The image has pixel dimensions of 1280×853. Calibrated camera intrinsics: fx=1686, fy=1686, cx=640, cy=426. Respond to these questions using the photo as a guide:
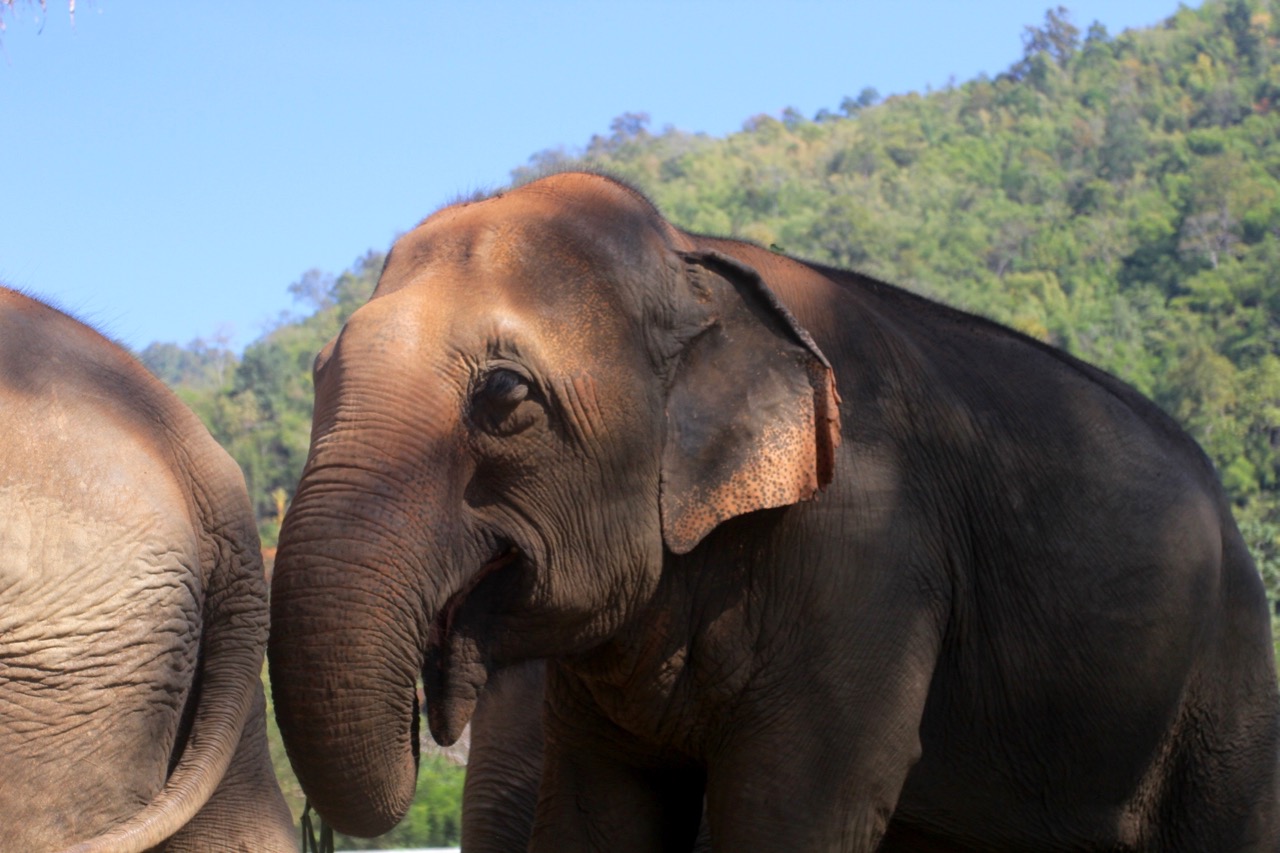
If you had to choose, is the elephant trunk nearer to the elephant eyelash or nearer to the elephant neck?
the elephant eyelash

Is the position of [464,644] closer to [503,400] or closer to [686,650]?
[503,400]

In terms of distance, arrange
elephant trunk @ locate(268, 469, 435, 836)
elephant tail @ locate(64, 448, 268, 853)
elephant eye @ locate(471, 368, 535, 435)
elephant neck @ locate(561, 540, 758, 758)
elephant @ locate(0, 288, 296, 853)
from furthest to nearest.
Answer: elephant tail @ locate(64, 448, 268, 853) → elephant neck @ locate(561, 540, 758, 758) → elephant @ locate(0, 288, 296, 853) → elephant eye @ locate(471, 368, 535, 435) → elephant trunk @ locate(268, 469, 435, 836)

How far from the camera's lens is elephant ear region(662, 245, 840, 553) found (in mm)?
3971

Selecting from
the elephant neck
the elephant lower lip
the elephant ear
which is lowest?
the elephant neck

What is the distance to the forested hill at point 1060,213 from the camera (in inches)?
2527

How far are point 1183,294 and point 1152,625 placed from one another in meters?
82.8

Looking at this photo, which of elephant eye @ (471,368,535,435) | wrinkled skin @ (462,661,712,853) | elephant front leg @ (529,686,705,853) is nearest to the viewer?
elephant eye @ (471,368,535,435)

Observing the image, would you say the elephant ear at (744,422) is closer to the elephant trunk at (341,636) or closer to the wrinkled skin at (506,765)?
the elephant trunk at (341,636)

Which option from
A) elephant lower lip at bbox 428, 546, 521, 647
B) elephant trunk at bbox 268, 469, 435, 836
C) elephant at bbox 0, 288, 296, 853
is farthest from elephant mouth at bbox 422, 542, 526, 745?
elephant at bbox 0, 288, 296, 853

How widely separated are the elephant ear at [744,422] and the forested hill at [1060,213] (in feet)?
121

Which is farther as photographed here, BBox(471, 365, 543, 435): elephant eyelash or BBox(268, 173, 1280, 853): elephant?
BBox(471, 365, 543, 435): elephant eyelash

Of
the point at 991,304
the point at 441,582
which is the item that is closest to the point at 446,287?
the point at 441,582

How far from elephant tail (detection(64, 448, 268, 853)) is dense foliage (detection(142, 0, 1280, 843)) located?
38991 mm

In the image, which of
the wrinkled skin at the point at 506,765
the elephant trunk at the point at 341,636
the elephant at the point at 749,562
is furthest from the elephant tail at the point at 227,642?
the elephant trunk at the point at 341,636
